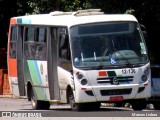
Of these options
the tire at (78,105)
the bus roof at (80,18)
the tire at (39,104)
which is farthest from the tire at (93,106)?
the tire at (39,104)

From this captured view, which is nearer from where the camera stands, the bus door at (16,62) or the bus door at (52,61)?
the bus door at (52,61)

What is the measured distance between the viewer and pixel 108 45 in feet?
74.3

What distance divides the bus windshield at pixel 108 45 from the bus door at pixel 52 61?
171 centimetres

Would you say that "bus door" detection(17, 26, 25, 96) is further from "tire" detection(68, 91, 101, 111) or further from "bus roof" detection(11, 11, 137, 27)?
"tire" detection(68, 91, 101, 111)

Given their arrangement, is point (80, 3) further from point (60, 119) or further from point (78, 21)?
point (60, 119)

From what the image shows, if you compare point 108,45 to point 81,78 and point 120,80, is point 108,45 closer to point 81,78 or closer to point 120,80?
point 120,80

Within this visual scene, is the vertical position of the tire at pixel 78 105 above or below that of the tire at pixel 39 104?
above

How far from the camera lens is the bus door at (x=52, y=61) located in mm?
24170

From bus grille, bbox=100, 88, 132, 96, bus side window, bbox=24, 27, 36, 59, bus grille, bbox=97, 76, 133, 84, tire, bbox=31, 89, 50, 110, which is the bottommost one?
tire, bbox=31, 89, 50, 110

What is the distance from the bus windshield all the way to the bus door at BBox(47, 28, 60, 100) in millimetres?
1712

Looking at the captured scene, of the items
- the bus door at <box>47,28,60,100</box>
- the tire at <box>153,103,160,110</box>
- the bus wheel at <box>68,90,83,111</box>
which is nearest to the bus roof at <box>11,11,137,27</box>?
the bus door at <box>47,28,60,100</box>

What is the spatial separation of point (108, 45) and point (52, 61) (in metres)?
2.44

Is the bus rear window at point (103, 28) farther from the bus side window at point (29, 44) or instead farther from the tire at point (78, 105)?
the bus side window at point (29, 44)

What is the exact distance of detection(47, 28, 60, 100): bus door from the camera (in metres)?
24.2
